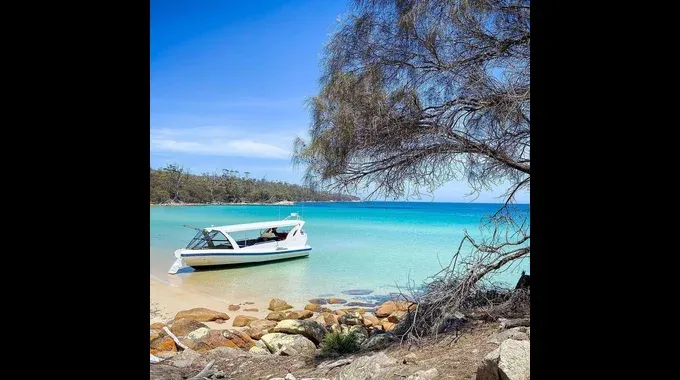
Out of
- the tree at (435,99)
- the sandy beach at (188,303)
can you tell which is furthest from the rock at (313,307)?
the tree at (435,99)

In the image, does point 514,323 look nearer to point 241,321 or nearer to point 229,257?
point 241,321

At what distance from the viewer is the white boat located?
1136 centimetres

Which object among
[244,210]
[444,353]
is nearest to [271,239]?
[444,353]

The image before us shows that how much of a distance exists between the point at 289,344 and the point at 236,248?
6.77m

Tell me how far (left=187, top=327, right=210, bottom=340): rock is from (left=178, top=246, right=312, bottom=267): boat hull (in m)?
5.59

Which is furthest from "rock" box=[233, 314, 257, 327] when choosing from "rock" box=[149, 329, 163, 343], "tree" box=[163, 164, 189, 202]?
"tree" box=[163, 164, 189, 202]

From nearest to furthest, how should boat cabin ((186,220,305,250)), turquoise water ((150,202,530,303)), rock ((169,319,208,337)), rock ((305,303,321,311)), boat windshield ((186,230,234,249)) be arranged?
rock ((169,319,208,337))
rock ((305,303,321,311))
turquoise water ((150,202,530,303))
boat cabin ((186,220,305,250))
boat windshield ((186,230,234,249))

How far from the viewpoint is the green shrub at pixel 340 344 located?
185 inches

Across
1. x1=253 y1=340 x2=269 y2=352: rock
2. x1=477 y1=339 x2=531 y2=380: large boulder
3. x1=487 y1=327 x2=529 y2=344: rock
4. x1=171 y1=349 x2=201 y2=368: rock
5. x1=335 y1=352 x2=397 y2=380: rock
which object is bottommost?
x1=253 y1=340 x2=269 y2=352: rock

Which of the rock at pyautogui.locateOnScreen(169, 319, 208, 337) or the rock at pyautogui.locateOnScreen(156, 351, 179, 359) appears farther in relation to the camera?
the rock at pyautogui.locateOnScreen(169, 319, 208, 337)

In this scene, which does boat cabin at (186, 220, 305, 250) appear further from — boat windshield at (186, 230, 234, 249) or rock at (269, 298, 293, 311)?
rock at (269, 298, 293, 311)

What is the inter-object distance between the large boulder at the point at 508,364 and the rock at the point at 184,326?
4408 mm

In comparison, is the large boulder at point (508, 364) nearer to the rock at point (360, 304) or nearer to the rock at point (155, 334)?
the rock at point (155, 334)
